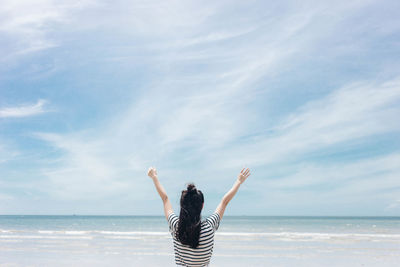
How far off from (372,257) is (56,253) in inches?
379

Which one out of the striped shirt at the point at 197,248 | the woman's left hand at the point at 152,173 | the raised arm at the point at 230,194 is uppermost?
the woman's left hand at the point at 152,173

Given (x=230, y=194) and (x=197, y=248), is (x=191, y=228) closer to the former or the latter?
(x=197, y=248)

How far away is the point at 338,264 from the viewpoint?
9359 millimetres

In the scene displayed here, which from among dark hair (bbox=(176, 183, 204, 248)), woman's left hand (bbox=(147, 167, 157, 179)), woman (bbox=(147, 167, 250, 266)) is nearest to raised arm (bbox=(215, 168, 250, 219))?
woman (bbox=(147, 167, 250, 266))

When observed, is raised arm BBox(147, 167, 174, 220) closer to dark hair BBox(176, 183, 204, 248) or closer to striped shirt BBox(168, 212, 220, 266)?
striped shirt BBox(168, 212, 220, 266)

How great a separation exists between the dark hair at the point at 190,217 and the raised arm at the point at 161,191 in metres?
0.22

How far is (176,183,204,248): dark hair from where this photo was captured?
244 centimetres

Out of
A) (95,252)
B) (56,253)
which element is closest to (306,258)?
(95,252)

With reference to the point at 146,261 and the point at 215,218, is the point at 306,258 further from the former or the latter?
the point at 215,218

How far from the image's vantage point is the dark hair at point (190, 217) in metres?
2.44

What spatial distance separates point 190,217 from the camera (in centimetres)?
245

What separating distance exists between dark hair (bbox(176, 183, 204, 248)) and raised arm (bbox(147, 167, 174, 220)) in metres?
0.22

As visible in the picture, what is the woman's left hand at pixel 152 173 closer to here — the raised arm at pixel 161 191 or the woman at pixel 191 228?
the raised arm at pixel 161 191

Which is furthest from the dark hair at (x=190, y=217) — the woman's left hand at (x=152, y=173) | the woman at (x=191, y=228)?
the woman's left hand at (x=152, y=173)
